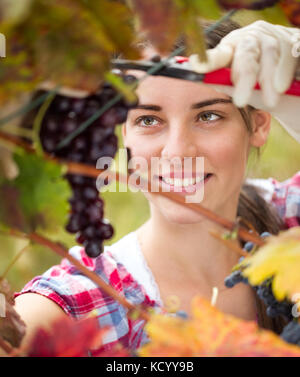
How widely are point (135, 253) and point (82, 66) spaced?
2.34 ft

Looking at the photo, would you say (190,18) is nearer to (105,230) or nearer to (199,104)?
(105,230)

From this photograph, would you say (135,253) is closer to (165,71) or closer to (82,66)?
(165,71)

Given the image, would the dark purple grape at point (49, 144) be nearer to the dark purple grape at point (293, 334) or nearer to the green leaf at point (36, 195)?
the green leaf at point (36, 195)

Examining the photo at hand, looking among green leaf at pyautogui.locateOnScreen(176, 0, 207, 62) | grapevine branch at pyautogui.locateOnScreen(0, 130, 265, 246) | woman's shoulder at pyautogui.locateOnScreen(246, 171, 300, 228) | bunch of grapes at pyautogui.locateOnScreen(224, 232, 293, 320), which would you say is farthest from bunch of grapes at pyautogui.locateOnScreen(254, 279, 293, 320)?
woman's shoulder at pyautogui.locateOnScreen(246, 171, 300, 228)

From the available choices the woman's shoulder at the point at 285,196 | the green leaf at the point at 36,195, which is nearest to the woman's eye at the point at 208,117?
the woman's shoulder at the point at 285,196

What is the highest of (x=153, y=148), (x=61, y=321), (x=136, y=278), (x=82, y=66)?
(x=82, y=66)

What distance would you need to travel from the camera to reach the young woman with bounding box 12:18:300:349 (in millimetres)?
741

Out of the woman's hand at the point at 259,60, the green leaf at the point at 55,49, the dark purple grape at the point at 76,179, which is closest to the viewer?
the green leaf at the point at 55,49

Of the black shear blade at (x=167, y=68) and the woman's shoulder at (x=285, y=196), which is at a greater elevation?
the black shear blade at (x=167, y=68)

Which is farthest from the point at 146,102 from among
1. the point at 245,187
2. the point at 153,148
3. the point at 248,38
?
the point at 245,187

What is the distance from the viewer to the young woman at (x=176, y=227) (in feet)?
2.43

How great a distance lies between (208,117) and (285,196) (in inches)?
16.3

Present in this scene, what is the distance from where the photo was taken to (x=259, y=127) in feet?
3.04

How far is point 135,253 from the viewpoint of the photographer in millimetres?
951
